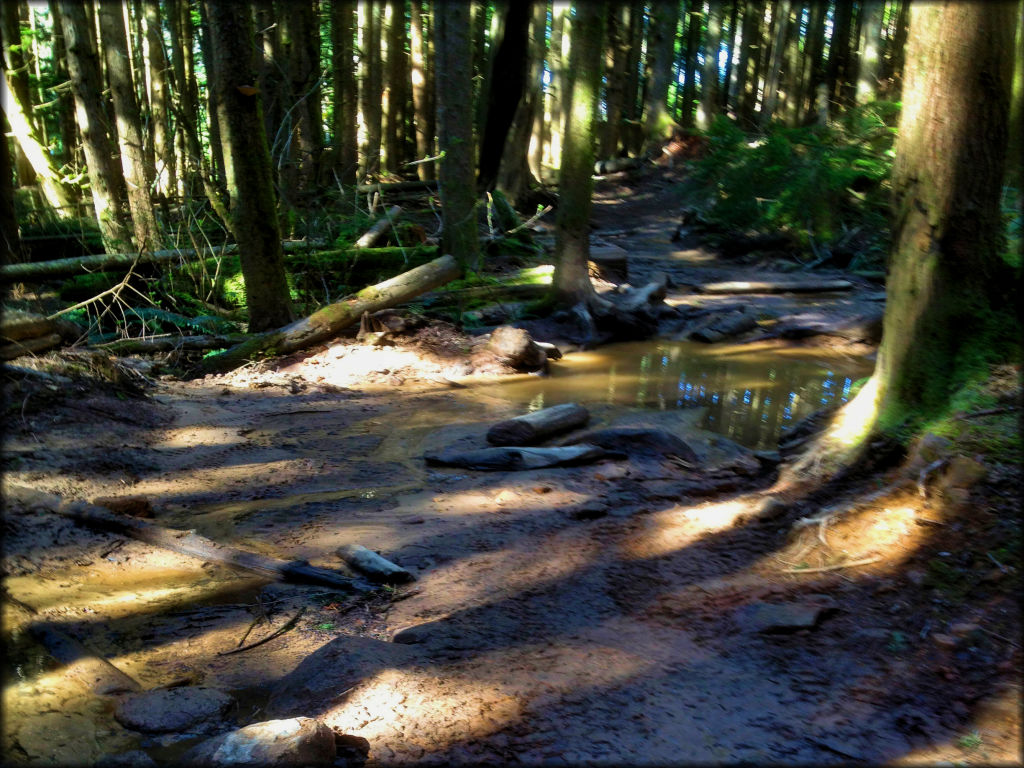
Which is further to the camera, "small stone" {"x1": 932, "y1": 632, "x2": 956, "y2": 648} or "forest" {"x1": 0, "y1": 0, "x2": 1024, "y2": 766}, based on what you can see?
"small stone" {"x1": 932, "y1": 632, "x2": 956, "y2": 648}

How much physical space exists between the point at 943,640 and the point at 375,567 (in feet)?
10.0

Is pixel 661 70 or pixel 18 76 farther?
pixel 661 70

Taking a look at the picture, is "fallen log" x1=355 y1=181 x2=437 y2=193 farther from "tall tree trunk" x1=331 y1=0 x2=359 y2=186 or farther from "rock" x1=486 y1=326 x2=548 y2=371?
"rock" x1=486 y1=326 x2=548 y2=371

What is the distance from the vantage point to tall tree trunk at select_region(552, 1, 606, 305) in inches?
458

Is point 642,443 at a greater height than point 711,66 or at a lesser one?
lesser

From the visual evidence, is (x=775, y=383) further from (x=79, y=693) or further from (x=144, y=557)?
(x=79, y=693)

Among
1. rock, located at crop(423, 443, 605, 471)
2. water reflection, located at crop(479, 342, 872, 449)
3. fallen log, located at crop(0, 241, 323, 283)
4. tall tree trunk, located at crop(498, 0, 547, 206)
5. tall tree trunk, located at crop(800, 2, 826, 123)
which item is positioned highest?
tall tree trunk, located at crop(800, 2, 826, 123)

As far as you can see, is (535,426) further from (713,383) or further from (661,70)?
(661,70)

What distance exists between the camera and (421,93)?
78.1ft

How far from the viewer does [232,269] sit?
12.6 m

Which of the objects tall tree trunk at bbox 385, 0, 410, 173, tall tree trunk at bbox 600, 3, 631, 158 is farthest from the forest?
tall tree trunk at bbox 385, 0, 410, 173

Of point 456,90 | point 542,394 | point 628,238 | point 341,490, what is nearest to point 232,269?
point 456,90

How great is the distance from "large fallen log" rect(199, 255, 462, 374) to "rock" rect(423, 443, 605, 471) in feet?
13.5

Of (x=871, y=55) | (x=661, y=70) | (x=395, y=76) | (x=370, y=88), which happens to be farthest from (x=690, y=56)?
(x=370, y=88)
